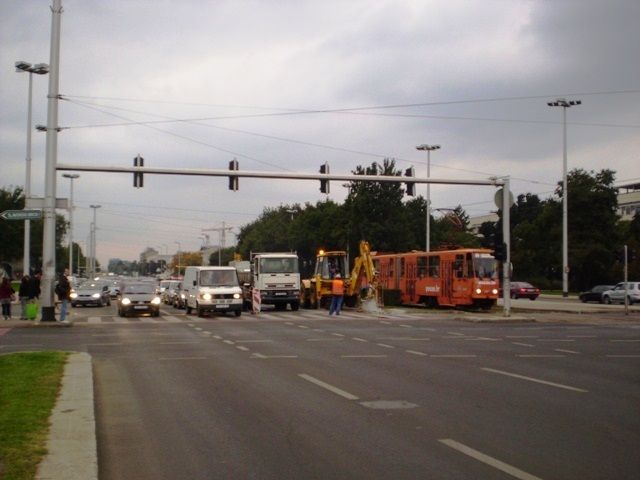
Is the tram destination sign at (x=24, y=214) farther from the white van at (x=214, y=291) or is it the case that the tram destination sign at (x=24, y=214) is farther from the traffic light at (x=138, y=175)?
the white van at (x=214, y=291)

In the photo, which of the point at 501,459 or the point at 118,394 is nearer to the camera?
the point at 501,459

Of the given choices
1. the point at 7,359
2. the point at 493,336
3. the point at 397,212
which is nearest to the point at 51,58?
the point at 7,359

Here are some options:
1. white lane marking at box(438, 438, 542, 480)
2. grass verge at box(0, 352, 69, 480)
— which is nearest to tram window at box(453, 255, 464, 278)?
grass verge at box(0, 352, 69, 480)

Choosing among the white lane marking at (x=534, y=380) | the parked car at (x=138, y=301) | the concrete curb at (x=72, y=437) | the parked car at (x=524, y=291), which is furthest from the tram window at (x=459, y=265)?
the concrete curb at (x=72, y=437)

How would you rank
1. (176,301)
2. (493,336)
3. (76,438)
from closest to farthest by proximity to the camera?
(76,438)
(493,336)
(176,301)

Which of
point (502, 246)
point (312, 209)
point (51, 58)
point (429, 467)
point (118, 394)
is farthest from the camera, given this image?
point (312, 209)

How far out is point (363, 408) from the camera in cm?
1090

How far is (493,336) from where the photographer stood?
2400 cm

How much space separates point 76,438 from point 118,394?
380 centimetres

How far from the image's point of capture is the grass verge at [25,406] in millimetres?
7355

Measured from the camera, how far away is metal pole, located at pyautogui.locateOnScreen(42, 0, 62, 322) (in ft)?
94.3

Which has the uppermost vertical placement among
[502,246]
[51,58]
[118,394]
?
[51,58]

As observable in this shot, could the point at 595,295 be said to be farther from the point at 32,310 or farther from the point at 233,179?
the point at 32,310

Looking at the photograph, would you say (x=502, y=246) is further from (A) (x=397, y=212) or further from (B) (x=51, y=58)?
(A) (x=397, y=212)
